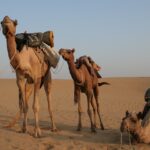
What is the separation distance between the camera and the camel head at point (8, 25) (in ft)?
32.7

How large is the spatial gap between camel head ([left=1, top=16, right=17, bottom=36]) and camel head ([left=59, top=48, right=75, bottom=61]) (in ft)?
5.58

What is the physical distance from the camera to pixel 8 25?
391 inches

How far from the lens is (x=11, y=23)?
10.0 m

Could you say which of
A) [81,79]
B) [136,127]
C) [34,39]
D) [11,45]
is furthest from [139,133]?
[34,39]

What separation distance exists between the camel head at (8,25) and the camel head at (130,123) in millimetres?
3699

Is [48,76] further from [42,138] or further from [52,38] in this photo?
[42,138]

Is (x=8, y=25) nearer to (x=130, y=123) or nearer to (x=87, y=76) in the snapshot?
(x=87, y=76)

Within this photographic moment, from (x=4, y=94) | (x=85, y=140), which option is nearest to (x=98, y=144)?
(x=85, y=140)

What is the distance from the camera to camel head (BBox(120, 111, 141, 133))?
8.59 meters

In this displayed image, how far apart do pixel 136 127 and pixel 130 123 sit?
0.19 meters

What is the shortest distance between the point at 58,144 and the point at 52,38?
12.3 ft

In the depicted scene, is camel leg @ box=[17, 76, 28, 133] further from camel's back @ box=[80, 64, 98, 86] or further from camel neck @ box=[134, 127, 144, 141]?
camel neck @ box=[134, 127, 144, 141]

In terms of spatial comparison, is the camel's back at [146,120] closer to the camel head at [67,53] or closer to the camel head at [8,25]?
the camel head at [67,53]

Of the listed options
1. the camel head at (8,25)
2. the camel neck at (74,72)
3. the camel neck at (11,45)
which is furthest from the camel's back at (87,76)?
the camel head at (8,25)
